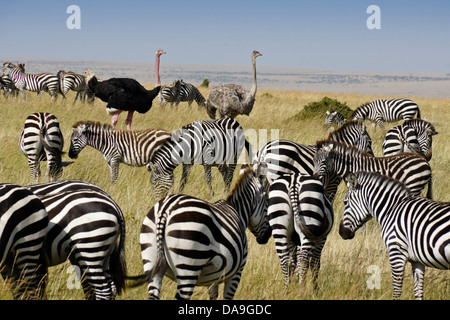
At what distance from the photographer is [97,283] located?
14.9ft

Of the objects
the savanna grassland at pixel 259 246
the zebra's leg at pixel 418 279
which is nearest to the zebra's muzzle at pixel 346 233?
the savanna grassland at pixel 259 246

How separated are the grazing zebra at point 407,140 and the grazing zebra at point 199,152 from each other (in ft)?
8.56

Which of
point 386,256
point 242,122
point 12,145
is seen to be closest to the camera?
point 386,256

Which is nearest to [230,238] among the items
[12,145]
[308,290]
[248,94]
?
[308,290]

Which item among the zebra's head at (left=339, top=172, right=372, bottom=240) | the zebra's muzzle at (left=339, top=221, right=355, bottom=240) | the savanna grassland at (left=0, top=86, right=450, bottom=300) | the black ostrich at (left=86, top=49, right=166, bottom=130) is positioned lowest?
the savanna grassland at (left=0, top=86, right=450, bottom=300)

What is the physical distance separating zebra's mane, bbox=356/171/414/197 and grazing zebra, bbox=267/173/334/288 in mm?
731

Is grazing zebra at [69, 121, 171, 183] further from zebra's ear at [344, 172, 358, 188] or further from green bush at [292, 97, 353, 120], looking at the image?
green bush at [292, 97, 353, 120]

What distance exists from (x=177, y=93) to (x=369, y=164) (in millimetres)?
17599

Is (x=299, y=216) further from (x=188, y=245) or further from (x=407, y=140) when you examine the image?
(x=407, y=140)

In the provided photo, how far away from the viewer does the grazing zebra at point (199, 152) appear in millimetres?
9742

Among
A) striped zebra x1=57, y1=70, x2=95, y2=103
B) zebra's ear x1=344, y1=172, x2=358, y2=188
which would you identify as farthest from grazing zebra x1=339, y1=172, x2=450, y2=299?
striped zebra x1=57, y1=70, x2=95, y2=103

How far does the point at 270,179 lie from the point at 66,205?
3780 millimetres

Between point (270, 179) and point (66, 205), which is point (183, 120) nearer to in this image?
point (270, 179)

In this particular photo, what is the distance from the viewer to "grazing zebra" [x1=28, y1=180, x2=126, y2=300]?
4.51 meters
